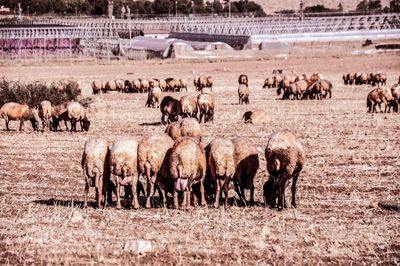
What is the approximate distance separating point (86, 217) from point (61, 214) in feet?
1.70

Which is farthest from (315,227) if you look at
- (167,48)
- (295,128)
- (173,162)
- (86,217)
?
(167,48)

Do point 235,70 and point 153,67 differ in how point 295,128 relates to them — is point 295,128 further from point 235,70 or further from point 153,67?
point 153,67

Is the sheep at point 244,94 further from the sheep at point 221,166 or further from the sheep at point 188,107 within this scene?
the sheep at point 221,166

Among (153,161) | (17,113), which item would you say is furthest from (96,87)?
(153,161)

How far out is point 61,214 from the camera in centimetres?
1263

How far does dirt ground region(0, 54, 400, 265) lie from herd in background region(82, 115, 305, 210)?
0.44 metres

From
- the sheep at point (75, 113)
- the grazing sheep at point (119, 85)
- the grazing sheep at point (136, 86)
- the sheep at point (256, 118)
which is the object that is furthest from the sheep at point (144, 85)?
the sheep at point (75, 113)

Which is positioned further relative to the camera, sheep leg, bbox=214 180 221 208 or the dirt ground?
sheep leg, bbox=214 180 221 208

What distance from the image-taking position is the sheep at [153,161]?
1305cm

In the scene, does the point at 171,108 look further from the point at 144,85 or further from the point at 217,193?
the point at 144,85

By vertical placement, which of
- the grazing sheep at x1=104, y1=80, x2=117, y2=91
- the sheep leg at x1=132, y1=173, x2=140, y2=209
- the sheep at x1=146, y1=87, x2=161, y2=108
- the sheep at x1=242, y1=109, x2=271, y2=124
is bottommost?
the grazing sheep at x1=104, y1=80, x2=117, y2=91

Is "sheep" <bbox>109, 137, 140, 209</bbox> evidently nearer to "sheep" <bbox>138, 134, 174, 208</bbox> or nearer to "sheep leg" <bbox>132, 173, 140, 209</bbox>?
"sheep leg" <bbox>132, 173, 140, 209</bbox>

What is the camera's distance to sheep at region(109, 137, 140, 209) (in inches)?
508

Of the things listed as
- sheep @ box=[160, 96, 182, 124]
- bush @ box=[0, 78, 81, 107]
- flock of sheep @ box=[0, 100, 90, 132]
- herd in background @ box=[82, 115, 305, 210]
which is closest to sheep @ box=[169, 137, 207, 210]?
herd in background @ box=[82, 115, 305, 210]
